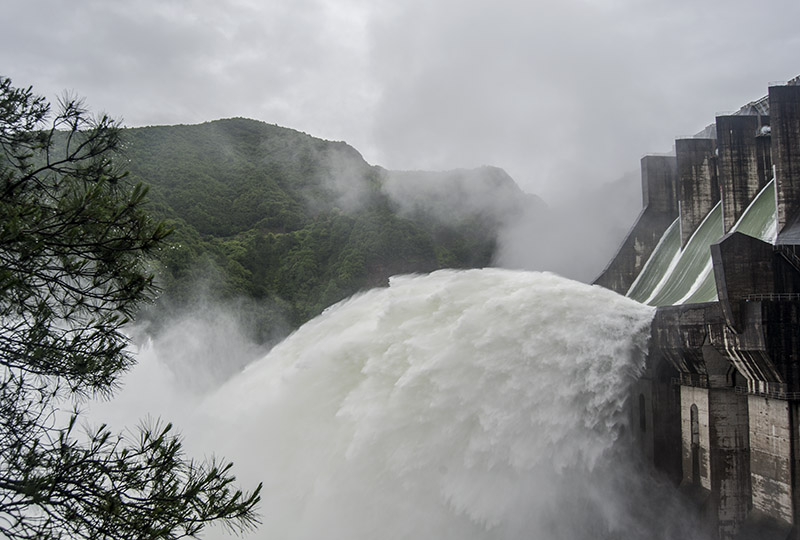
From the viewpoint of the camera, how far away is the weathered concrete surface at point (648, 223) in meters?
30.8

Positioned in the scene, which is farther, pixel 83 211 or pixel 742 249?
pixel 742 249

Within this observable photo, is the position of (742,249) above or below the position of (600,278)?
below

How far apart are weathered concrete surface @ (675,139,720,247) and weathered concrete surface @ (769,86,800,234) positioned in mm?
8188

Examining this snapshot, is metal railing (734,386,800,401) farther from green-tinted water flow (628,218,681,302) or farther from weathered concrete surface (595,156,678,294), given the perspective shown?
weathered concrete surface (595,156,678,294)

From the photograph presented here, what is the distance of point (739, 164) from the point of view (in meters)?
24.2

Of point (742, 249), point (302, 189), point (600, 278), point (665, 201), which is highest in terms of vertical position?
point (302, 189)

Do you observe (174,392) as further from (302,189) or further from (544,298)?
(302,189)

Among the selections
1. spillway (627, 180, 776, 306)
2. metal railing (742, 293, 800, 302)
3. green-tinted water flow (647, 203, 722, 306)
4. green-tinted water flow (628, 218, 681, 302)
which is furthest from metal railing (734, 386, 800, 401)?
green-tinted water flow (628, 218, 681, 302)

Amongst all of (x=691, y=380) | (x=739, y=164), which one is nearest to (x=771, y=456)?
(x=691, y=380)

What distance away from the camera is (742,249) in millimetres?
16141

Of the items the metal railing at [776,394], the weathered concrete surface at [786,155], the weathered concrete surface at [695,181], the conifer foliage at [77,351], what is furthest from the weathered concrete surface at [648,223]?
the conifer foliage at [77,351]

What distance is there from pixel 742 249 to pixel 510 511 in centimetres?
890

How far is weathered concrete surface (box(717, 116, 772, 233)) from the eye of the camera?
24.0 meters

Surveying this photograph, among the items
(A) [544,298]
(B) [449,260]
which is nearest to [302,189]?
(B) [449,260]
